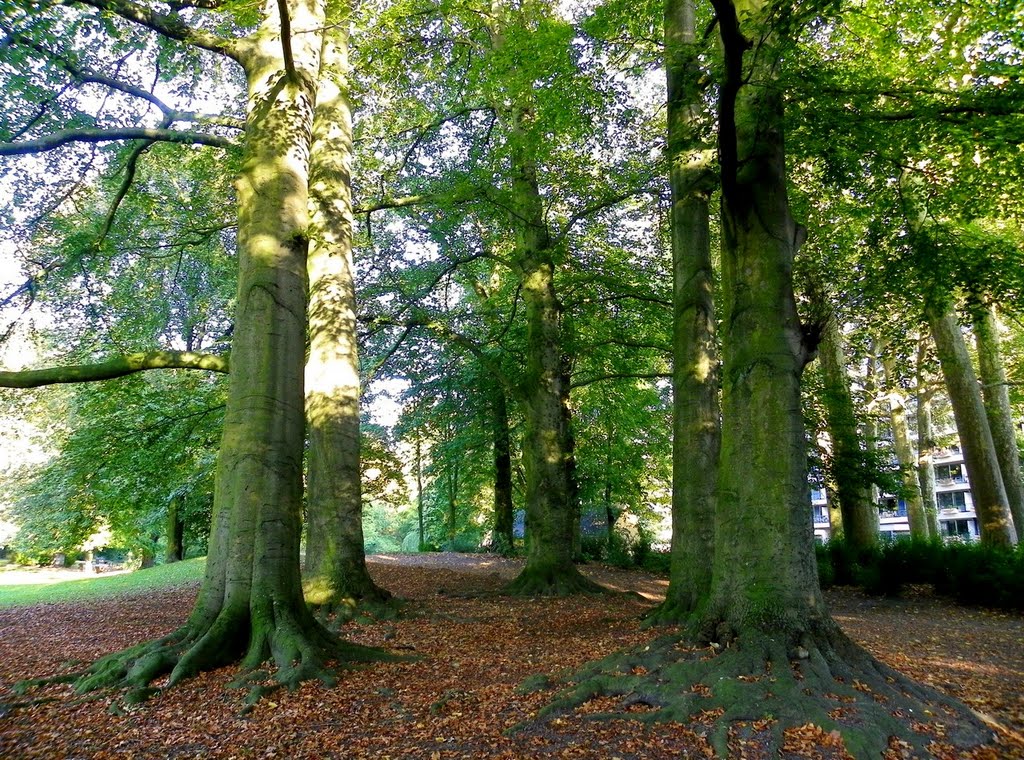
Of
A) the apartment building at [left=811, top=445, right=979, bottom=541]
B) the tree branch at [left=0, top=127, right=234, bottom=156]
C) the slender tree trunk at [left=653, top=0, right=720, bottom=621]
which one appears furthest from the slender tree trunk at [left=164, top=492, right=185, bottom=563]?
the apartment building at [left=811, top=445, right=979, bottom=541]

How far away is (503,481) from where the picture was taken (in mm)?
22328

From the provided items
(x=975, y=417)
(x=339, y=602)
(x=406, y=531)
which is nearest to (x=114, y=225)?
(x=339, y=602)

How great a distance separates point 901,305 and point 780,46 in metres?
6.55

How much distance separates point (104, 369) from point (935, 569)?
15393 millimetres

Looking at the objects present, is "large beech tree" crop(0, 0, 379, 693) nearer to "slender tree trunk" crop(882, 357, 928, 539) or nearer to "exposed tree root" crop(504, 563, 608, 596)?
"exposed tree root" crop(504, 563, 608, 596)

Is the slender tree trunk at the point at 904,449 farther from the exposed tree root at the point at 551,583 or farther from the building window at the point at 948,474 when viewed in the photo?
the building window at the point at 948,474

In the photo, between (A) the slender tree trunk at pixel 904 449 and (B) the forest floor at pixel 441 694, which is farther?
(A) the slender tree trunk at pixel 904 449

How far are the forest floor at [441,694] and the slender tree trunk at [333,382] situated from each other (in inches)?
46.4

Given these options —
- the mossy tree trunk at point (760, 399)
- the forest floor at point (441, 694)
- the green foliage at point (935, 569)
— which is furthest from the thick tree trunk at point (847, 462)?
the mossy tree trunk at point (760, 399)

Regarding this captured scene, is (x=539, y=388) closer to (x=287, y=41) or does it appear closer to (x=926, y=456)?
(x=287, y=41)

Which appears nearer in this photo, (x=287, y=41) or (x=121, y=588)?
(x=287, y=41)

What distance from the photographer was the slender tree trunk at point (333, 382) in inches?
375

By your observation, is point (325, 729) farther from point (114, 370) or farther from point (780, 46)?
point (780, 46)

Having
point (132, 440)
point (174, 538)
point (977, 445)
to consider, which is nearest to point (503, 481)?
point (132, 440)
